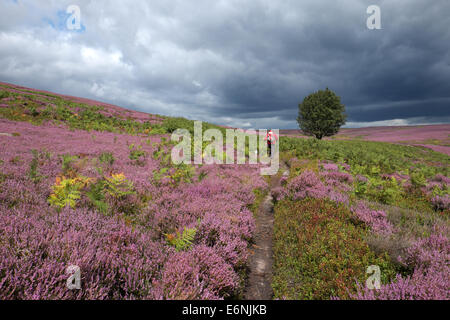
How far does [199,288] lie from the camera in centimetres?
274

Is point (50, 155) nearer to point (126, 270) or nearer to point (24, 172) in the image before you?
point (24, 172)

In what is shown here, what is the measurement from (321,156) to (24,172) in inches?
637

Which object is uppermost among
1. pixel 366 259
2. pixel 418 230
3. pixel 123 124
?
pixel 123 124

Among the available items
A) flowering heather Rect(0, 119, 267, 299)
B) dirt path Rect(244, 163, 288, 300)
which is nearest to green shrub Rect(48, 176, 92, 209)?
flowering heather Rect(0, 119, 267, 299)

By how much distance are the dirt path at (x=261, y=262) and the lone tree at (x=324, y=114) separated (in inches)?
1388

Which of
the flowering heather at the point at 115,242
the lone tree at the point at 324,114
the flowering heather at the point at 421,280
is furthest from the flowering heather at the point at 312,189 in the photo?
the lone tree at the point at 324,114

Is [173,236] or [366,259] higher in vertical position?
[173,236]

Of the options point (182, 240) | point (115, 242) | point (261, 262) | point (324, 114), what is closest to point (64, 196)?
point (115, 242)

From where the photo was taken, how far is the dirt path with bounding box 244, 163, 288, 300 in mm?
3521

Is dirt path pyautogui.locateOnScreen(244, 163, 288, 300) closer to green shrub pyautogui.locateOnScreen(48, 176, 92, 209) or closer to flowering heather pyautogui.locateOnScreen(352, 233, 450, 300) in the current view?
flowering heather pyautogui.locateOnScreen(352, 233, 450, 300)

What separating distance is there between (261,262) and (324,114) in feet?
125

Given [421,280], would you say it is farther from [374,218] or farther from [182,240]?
[182,240]

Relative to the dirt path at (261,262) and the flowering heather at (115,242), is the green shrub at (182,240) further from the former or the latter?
the dirt path at (261,262)
